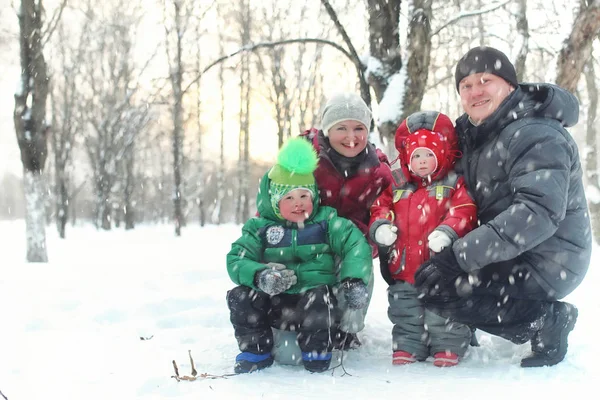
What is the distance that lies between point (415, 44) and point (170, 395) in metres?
4.15

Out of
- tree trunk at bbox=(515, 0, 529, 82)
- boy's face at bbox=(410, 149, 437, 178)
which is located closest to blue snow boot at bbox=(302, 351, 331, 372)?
boy's face at bbox=(410, 149, 437, 178)

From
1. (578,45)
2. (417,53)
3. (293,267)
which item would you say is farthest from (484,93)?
(578,45)

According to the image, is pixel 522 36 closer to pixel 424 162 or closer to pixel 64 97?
pixel 424 162

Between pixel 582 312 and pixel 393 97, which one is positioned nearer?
pixel 582 312

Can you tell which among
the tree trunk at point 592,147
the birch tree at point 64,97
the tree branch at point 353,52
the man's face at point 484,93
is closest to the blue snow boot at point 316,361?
the man's face at point 484,93

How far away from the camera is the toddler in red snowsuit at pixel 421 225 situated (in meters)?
2.80

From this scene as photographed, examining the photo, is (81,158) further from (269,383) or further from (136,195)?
(269,383)

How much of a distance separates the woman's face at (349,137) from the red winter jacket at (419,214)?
48 cm

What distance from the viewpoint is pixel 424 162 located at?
2.84 meters

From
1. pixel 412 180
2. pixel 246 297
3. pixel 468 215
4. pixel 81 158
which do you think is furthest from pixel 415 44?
pixel 81 158

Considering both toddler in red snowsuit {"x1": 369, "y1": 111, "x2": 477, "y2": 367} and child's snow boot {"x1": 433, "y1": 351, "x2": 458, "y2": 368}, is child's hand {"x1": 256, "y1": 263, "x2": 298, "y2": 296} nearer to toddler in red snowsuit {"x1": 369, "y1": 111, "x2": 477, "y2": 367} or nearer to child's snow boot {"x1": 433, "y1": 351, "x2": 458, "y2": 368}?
toddler in red snowsuit {"x1": 369, "y1": 111, "x2": 477, "y2": 367}

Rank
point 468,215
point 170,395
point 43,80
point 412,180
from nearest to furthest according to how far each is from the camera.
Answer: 1. point 170,395
2. point 468,215
3. point 412,180
4. point 43,80

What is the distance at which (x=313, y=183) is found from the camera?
311 cm

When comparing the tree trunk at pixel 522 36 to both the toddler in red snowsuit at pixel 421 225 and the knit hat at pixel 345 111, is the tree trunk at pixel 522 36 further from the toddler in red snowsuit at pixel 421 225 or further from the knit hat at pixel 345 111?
the toddler in red snowsuit at pixel 421 225
